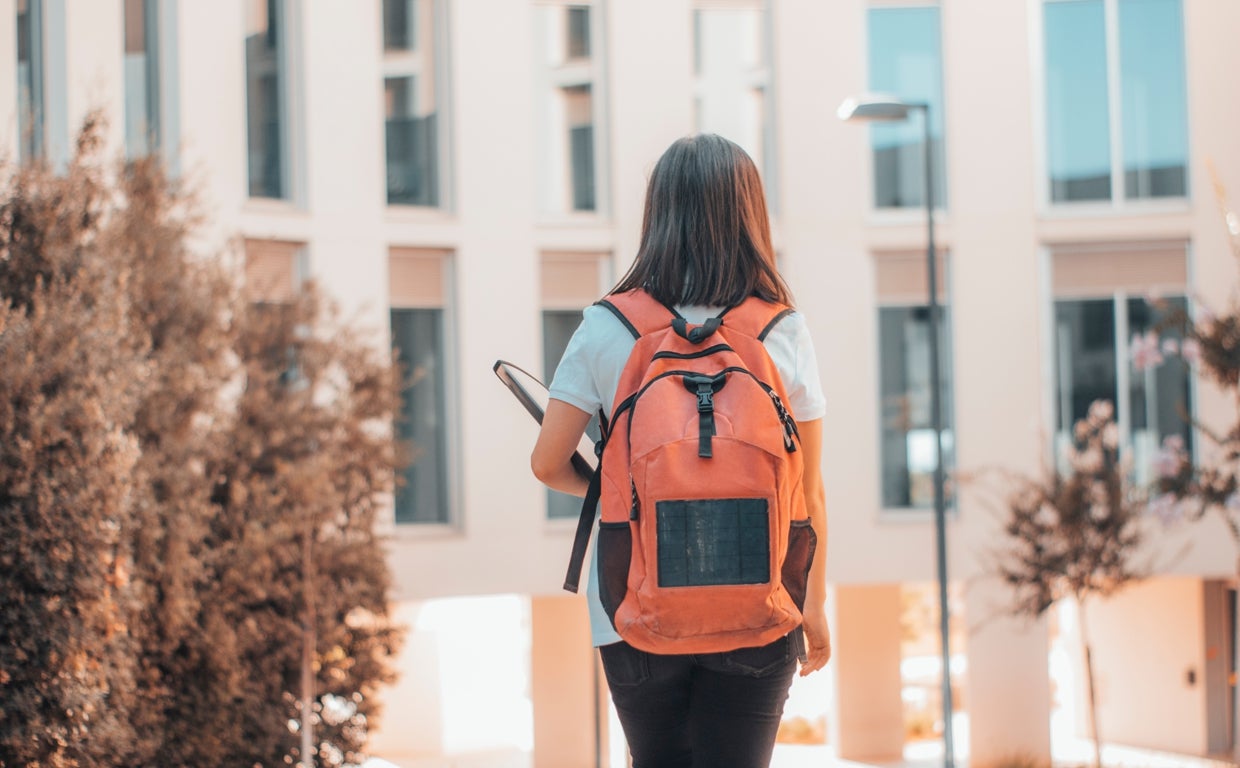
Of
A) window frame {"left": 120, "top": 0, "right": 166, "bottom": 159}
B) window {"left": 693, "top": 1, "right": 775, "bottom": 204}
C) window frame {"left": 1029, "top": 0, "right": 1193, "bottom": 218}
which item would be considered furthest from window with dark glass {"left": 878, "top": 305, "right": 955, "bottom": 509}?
window frame {"left": 120, "top": 0, "right": 166, "bottom": 159}

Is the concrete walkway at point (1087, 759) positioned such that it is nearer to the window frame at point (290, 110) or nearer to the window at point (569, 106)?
the window at point (569, 106)

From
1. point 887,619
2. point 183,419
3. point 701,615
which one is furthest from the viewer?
point 887,619

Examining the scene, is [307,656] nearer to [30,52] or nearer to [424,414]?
[424,414]

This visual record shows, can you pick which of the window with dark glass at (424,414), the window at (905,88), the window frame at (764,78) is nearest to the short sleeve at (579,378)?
the window with dark glass at (424,414)

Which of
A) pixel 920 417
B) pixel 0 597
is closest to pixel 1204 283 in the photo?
pixel 920 417

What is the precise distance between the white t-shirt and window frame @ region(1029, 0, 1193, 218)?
19.5 m

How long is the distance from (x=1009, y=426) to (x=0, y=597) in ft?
49.2

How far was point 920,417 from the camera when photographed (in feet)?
68.9

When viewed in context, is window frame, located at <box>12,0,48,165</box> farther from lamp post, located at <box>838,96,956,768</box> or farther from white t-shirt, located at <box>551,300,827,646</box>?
white t-shirt, located at <box>551,300,827,646</box>

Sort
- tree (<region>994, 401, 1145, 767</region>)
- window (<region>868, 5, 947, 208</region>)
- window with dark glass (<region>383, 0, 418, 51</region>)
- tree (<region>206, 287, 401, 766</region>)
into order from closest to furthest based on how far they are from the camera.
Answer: tree (<region>206, 287, 401, 766</region>)
tree (<region>994, 401, 1145, 767</region>)
window with dark glass (<region>383, 0, 418, 51</region>)
window (<region>868, 5, 947, 208</region>)

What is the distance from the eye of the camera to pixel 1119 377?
21000mm

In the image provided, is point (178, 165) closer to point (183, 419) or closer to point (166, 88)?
point (166, 88)

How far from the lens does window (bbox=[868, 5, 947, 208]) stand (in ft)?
68.4

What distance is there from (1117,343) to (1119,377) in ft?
1.60
